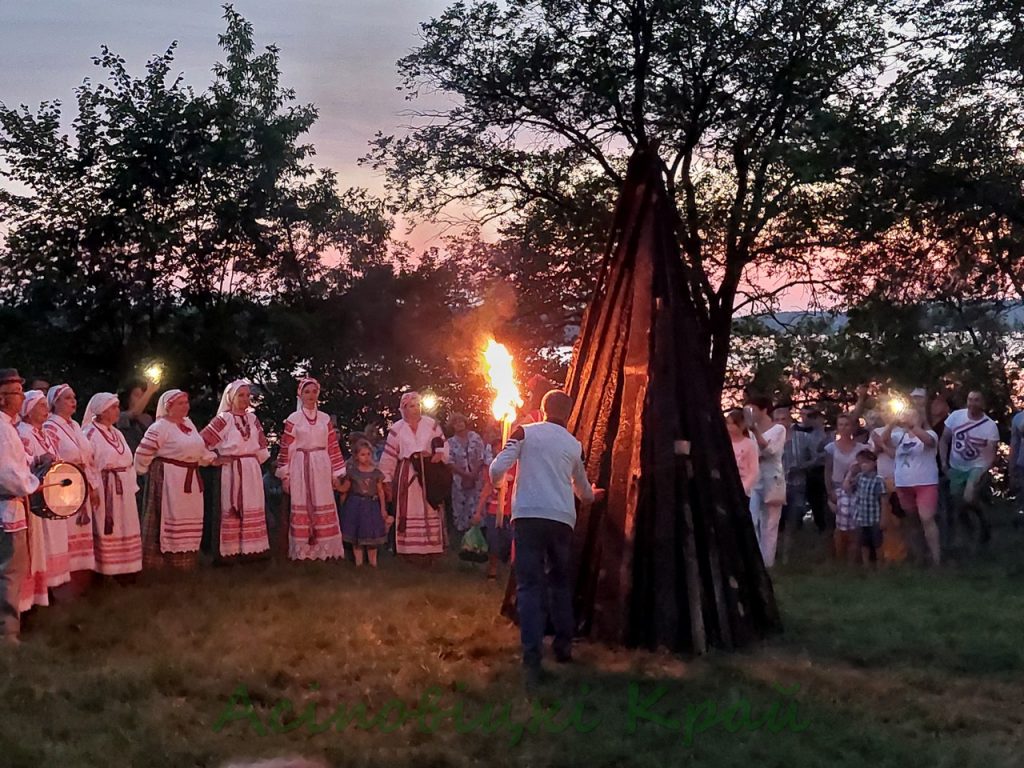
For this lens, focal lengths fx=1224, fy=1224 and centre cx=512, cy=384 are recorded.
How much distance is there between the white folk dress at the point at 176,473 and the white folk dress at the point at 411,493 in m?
2.14

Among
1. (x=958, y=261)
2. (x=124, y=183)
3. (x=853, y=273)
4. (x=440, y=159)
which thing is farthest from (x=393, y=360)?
(x=958, y=261)

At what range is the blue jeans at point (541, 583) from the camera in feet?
24.4

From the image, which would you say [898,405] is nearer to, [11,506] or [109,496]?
[109,496]

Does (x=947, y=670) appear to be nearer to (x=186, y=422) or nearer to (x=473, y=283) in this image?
(x=186, y=422)

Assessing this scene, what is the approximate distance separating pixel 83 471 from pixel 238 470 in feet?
8.93

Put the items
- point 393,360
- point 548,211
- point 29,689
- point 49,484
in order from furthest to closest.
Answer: point 393,360
point 548,211
point 49,484
point 29,689

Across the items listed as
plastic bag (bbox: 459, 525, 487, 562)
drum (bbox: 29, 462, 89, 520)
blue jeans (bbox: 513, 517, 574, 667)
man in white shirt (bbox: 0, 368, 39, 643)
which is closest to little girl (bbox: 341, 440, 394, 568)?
plastic bag (bbox: 459, 525, 487, 562)

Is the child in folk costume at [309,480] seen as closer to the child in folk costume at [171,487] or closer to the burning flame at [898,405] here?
the child in folk costume at [171,487]

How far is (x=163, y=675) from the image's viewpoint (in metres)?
7.23

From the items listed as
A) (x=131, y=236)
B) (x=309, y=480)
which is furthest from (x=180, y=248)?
(x=309, y=480)

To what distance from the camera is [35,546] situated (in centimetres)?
930

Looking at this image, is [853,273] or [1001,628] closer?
[1001,628]

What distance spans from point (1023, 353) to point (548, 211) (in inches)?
300

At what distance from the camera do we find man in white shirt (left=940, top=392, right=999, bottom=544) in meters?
13.3
